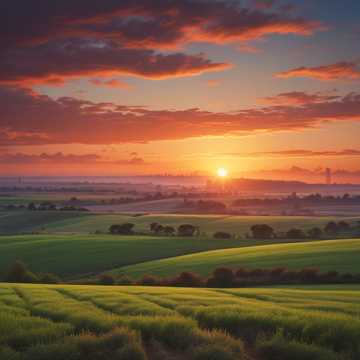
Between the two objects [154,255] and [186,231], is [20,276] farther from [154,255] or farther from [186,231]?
[186,231]

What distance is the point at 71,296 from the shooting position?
2522cm

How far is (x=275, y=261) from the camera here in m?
57.6

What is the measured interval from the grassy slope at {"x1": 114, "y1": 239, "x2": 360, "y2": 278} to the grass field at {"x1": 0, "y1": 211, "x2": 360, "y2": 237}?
55878 millimetres

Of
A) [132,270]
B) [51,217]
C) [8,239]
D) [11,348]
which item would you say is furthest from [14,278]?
[51,217]

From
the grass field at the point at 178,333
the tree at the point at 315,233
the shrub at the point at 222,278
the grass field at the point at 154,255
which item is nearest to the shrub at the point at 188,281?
the shrub at the point at 222,278

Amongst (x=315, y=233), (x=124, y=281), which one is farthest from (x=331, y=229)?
(x=124, y=281)

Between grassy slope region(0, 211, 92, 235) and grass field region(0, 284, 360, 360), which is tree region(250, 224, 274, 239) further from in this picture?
grass field region(0, 284, 360, 360)

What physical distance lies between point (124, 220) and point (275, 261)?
10779 centimetres

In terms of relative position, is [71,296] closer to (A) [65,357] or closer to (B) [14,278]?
(A) [65,357]

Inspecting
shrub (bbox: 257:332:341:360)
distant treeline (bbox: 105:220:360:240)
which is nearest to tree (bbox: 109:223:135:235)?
distant treeline (bbox: 105:220:360:240)

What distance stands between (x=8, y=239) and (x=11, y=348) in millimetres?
100237

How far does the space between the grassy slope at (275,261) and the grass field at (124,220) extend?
5588 cm

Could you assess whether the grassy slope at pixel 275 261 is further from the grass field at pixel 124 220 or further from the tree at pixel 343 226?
the tree at pixel 343 226

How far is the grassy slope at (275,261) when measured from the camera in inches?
2032
